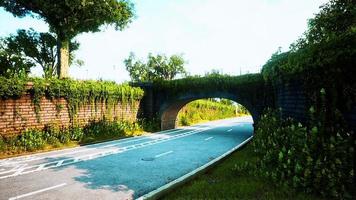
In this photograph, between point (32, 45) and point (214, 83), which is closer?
point (214, 83)

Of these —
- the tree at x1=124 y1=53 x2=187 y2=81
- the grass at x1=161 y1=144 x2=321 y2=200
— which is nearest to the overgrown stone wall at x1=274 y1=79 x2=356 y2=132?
the grass at x1=161 y1=144 x2=321 y2=200

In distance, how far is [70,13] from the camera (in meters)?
23.0

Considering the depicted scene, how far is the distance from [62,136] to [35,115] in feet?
6.41

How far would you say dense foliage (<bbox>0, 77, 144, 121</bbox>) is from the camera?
50.5ft

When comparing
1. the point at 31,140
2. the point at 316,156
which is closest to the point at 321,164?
the point at 316,156

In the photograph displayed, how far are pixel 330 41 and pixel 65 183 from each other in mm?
8746

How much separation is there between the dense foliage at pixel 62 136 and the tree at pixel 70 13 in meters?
6.97

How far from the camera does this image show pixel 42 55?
39844 mm

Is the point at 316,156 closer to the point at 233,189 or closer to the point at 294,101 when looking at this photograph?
the point at 233,189

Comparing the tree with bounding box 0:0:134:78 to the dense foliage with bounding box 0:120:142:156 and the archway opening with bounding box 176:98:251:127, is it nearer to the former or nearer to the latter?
the dense foliage with bounding box 0:120:142:156

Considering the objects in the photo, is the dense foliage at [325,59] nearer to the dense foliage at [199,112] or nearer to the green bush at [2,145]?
the green bush at [2,145]

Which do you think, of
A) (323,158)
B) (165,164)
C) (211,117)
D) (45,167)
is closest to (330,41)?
(323,158)

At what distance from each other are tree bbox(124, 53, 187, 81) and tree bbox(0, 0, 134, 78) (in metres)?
56.0

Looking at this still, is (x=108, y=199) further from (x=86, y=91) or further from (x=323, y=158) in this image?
(x=86, y=91)
